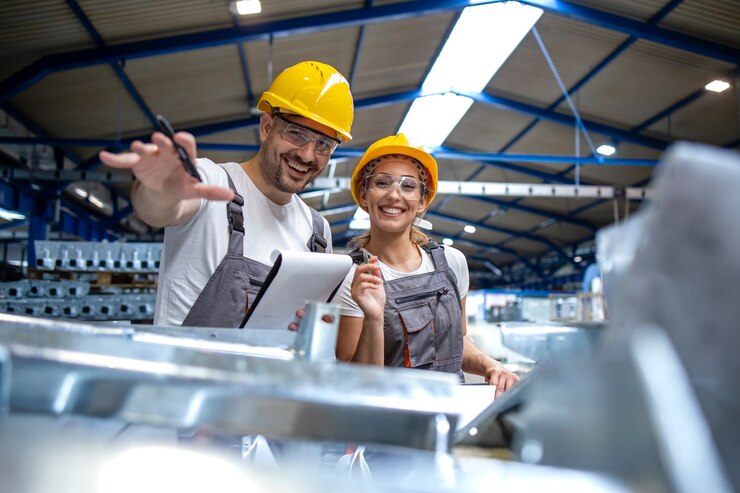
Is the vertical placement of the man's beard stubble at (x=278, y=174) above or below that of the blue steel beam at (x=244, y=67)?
below

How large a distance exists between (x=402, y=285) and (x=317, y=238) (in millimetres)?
456

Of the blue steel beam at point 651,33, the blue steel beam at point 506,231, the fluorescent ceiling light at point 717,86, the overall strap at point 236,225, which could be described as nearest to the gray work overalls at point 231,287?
the overall strap at point 236,225

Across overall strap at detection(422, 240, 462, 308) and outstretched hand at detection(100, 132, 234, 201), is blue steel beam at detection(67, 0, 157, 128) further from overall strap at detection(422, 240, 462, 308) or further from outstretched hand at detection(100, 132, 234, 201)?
outstretched hand at detection(100, 132, 234, 201)

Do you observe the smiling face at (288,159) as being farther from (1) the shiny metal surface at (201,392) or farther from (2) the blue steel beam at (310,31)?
(2) the blue steel beam at (310,31)

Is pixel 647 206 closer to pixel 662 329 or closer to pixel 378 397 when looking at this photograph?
pixel 662 329

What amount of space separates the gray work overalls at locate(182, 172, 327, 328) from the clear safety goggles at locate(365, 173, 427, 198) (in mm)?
633

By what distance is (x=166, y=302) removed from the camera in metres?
2.15

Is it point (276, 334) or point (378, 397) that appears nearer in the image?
point (378, 397)

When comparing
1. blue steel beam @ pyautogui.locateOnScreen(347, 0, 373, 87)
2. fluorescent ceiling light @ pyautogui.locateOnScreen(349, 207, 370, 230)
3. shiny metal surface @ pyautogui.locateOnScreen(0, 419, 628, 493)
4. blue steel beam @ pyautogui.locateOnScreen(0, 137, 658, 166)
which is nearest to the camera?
shiny metal surface @ pyautogui.locateOnScreen(0, 419, 628, 493)

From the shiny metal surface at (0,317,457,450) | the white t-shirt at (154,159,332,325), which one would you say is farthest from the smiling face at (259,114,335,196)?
the shiny metal surface at (0,317,457,450)

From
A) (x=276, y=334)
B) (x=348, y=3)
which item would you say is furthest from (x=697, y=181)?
(x=348, y=3)

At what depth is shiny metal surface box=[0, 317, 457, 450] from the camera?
526mm

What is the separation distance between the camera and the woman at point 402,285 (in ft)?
6.91

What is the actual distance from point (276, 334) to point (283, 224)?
130 cm
